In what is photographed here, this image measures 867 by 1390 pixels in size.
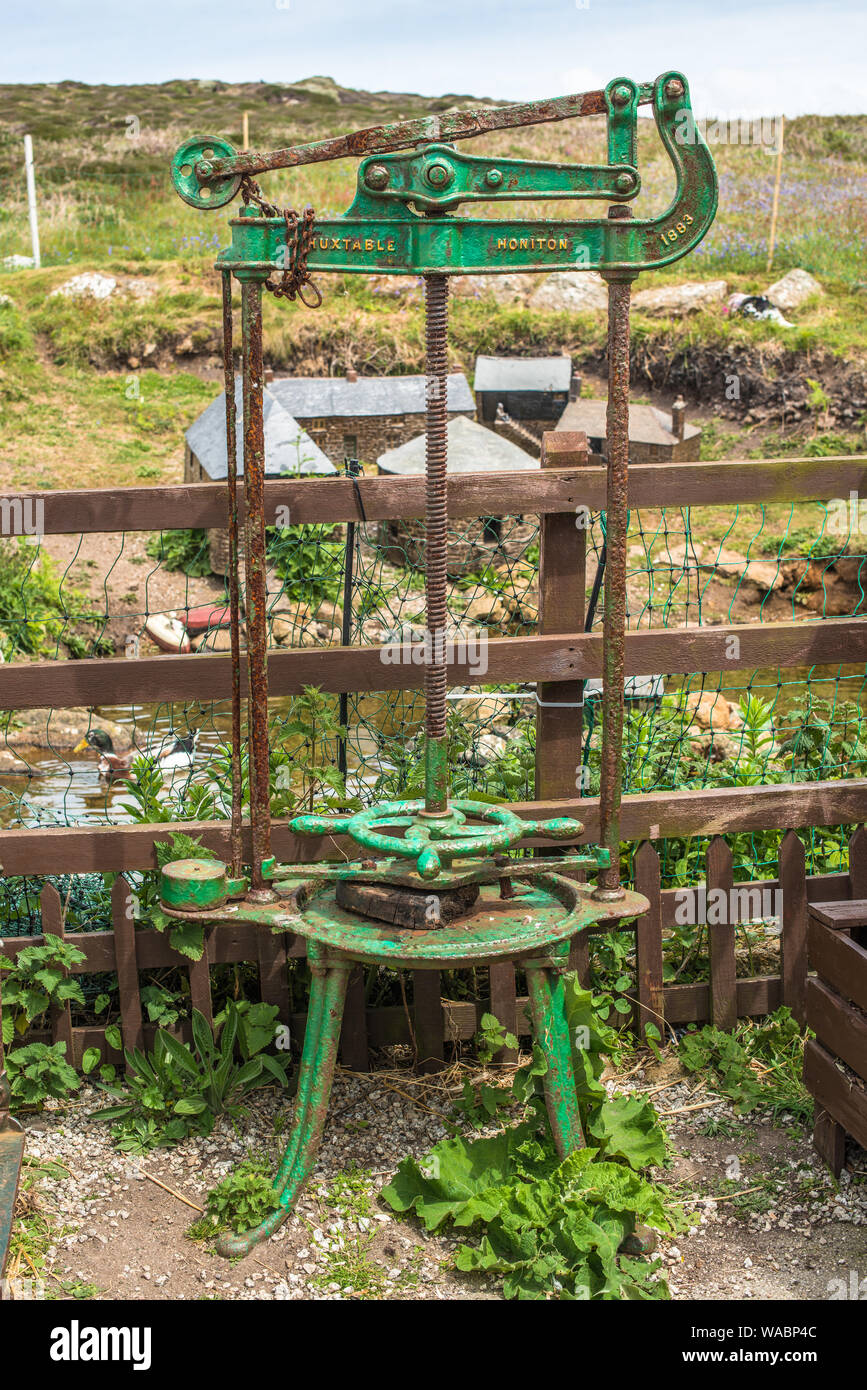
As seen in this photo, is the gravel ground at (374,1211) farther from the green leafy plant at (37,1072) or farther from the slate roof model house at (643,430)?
the slate roof model house at (643,430)

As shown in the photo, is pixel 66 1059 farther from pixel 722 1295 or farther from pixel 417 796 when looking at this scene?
pixel 722 1295

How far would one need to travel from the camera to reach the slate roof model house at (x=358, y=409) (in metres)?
18.3

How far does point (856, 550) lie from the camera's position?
1508cm

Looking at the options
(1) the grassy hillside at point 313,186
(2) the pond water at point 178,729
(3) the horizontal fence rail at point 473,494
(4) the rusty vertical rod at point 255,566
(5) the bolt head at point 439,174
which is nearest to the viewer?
(5) the bolt head at point 439,174

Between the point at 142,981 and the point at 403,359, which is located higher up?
the point at 403,359

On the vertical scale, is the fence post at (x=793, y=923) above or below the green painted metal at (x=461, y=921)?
below

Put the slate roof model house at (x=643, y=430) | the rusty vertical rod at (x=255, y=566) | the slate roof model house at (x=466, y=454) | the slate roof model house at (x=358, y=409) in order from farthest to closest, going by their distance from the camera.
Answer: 1. the slate roof model house at (x=358, y=409)
2. the slate roof model house at (x=643, y=430)
3. the slate roof model house at (x=466, y=454)
4. the rusty vertical rod at (x=255, y=566)

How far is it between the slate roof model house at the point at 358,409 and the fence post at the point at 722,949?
14789mm

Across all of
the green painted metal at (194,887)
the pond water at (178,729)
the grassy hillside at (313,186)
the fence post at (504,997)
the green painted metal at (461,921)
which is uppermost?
the grassy hillside at (313,186)

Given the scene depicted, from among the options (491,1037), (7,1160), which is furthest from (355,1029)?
(7,1160)

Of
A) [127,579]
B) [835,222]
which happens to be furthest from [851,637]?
[835,222]

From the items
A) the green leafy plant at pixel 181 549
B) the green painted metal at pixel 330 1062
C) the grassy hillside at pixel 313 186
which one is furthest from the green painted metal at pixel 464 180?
the grassy hillside at pixel 313 186

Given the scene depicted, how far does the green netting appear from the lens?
406 centimetres

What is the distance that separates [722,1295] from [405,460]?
1305cm
